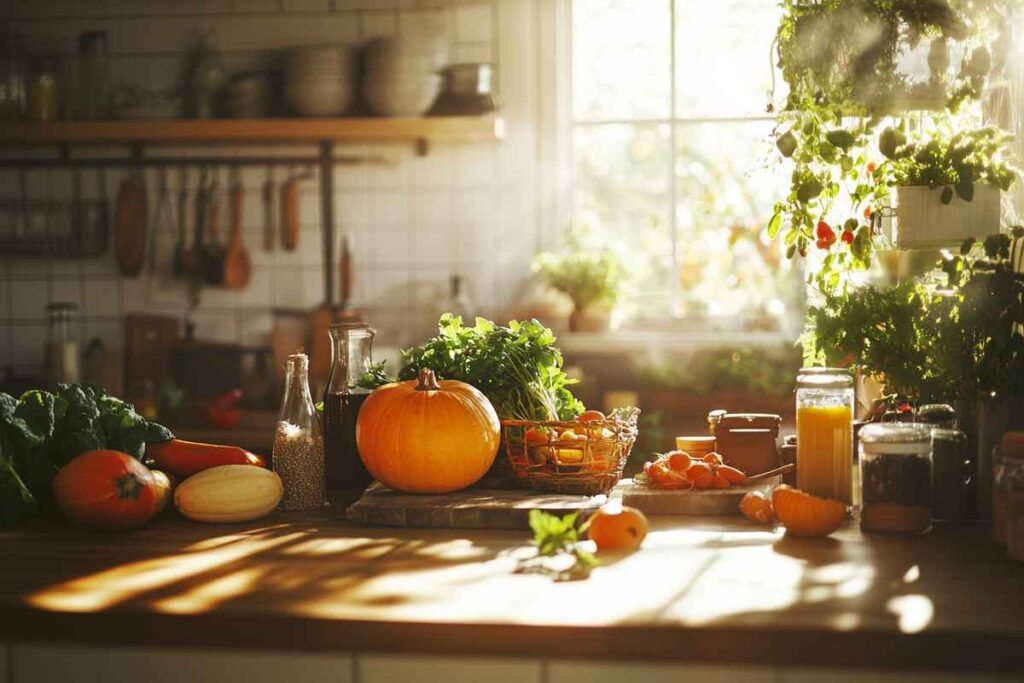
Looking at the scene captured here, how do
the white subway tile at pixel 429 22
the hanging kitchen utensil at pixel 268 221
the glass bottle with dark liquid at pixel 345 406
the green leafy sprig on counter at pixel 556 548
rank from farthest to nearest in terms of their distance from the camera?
1. the hanging kitchen utensil at pixel 268 221
2. the white subway tile at pixel 429 22
3. the glass bottle with dark liquid at pixel 345 406
4. the green leafy sprig on counter at pixel 556 548

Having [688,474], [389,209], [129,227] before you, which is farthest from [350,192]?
[688,474]

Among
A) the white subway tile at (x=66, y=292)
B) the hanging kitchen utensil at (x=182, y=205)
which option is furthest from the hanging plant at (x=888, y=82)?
the white subway tile at (x=66, y=292)

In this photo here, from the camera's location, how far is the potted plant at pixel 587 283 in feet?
Answer: 12.7

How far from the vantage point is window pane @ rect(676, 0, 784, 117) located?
4156 millimetres

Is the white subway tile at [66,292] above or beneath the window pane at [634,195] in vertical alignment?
beneath

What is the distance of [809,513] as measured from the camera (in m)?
1.45

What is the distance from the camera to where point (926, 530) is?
1.48 m

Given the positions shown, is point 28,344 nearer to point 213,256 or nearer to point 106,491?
point 213,256

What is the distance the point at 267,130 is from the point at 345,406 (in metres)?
2.41

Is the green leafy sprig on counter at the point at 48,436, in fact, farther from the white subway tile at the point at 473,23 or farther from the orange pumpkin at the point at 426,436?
the white subway tile at the point at 473,23

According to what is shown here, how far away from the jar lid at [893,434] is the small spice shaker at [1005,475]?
0.09m

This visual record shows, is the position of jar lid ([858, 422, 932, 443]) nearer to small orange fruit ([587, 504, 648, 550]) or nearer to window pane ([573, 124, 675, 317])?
small orange fruit ([587, 504, 648, 550])

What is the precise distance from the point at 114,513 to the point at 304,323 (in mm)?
2633

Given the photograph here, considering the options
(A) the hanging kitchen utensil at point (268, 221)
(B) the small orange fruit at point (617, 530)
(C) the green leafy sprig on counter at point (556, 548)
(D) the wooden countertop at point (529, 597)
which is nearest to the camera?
(D) the wooden countertop at point (529, 597)
